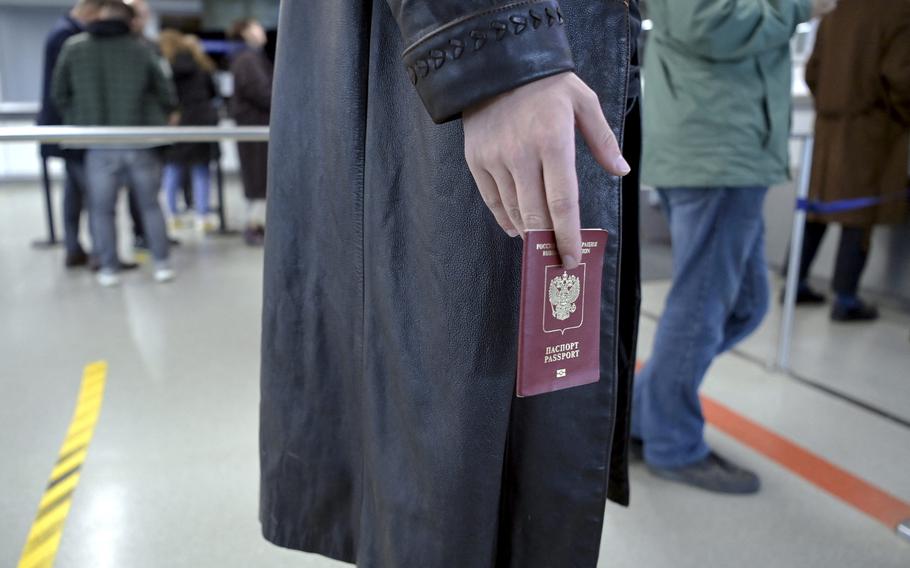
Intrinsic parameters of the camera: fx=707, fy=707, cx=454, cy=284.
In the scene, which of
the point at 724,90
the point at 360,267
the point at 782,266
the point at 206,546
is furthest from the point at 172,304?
the point at 782,266

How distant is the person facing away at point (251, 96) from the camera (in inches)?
180

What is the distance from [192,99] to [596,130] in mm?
5055

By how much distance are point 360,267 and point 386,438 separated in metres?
0.17

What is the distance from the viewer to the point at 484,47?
50 centimetres

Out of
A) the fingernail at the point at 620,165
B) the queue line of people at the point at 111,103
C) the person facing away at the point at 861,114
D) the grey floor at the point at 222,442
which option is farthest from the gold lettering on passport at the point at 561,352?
the queue line of people at the point at 111,103

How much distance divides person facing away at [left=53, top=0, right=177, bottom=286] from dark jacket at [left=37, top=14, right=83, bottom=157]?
30cm

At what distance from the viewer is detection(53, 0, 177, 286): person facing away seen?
3455 mm

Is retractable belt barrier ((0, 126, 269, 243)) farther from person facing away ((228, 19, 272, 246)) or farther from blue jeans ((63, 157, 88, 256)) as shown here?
person facing away ((228, 19, 272, 246))

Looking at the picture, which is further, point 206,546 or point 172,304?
point 172,304

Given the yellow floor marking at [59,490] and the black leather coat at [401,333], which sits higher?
the black leather coat at [401,333]

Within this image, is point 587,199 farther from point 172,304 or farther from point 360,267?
point 172,304

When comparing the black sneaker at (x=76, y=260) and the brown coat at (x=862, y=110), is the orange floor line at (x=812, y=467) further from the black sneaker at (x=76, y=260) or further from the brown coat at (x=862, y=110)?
the black sneaker at (x=76, y=260)

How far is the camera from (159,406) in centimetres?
221

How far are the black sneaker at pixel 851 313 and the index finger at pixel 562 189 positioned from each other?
320 centimetres
